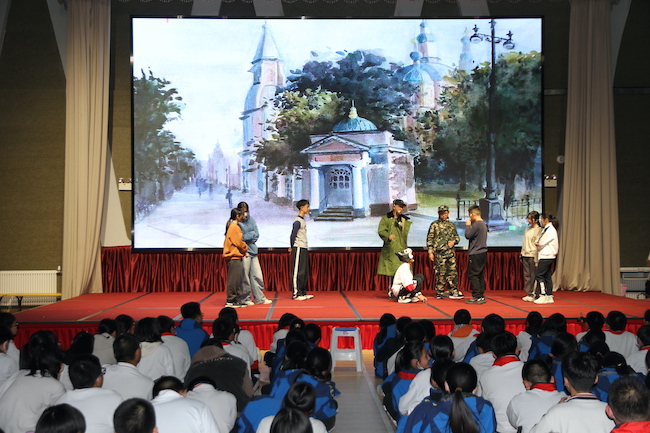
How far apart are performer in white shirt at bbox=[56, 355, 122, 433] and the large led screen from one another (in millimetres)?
7456

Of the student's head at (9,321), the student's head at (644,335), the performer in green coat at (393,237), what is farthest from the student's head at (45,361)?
the performer in green coat at (393,237)

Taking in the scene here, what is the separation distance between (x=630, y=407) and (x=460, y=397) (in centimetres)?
64

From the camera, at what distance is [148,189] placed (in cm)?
1086

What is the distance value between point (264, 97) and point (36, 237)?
169 inches

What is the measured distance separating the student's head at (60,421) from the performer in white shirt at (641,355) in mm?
3447

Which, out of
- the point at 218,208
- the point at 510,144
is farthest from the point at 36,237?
the point at 510,144

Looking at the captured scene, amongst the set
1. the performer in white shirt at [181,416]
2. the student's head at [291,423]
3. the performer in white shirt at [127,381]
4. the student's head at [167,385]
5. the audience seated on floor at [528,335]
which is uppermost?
the student's head at [291,423]

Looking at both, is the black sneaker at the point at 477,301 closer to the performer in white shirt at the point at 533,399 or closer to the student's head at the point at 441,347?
the student's head at the point at 441,347

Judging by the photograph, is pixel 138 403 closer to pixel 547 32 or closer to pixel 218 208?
pixel 218 208

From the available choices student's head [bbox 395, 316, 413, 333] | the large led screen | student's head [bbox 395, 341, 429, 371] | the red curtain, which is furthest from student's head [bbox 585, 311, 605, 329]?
the large led screen

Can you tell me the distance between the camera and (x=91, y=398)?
123 inches

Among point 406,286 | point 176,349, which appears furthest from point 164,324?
point 406,286

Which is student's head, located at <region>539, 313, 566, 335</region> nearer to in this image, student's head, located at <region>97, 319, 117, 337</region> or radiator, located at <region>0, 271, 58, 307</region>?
student's head, located at <region>97, 319, 117, 337</region>

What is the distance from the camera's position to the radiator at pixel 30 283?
1080 cm
